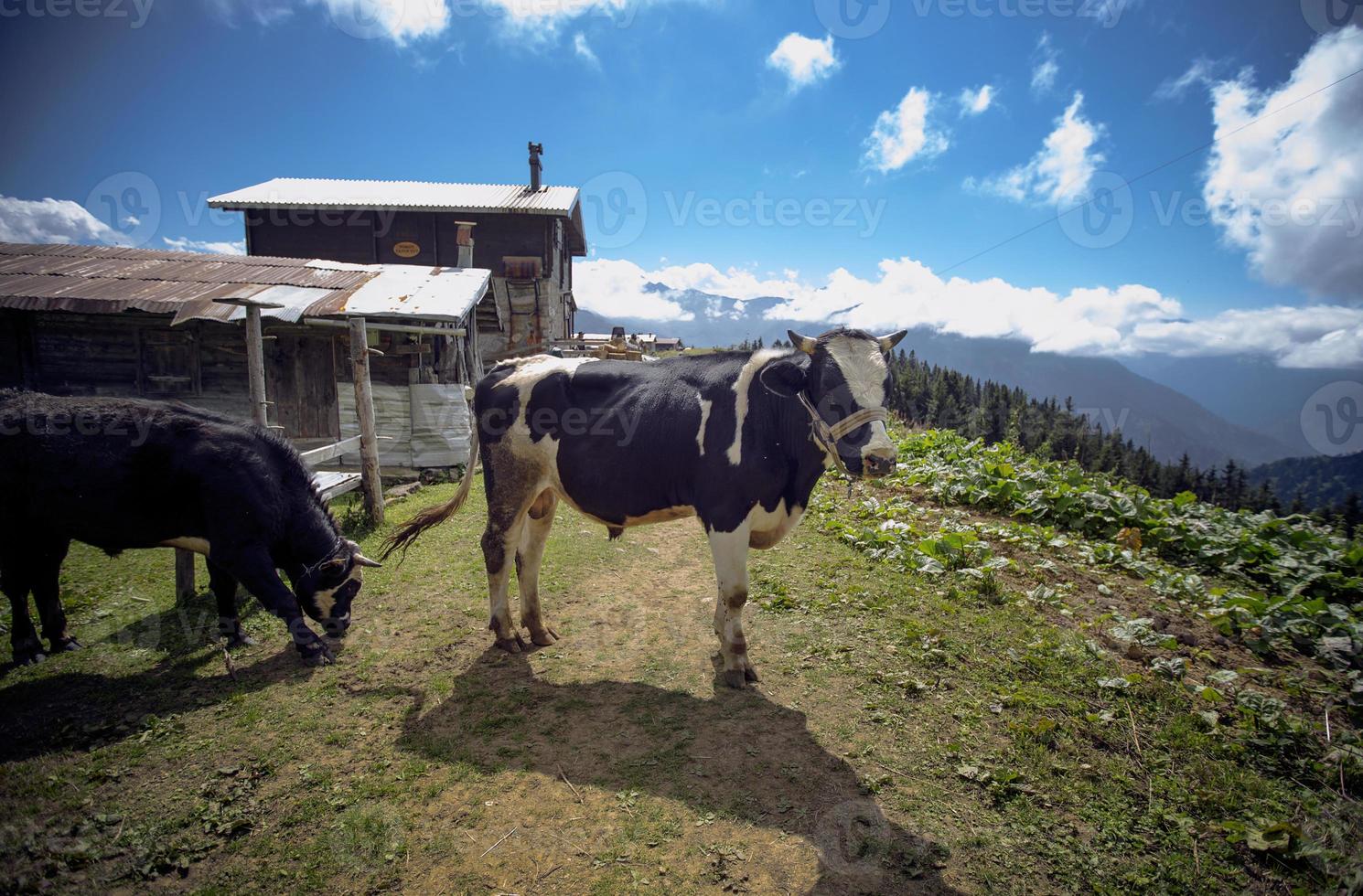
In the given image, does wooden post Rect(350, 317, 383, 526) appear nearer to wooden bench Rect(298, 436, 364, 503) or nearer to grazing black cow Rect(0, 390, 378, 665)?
wooden bench Rect(298, 436, 364, 503)

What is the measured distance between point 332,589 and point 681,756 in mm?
3623

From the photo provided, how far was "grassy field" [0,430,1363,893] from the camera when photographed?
2.97 metres

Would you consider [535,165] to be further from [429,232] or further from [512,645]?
[512,645]

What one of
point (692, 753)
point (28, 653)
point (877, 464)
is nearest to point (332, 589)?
point (28, 653)

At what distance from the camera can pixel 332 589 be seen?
17.3 ft

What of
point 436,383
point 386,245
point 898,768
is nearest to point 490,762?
point 898,768

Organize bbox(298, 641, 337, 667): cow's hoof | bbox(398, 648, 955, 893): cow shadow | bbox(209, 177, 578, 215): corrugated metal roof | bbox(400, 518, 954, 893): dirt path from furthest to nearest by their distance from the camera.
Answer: bbox(209, 177, 578, 215): corrugated metal roof
bbox(298, 641, 337, 667): cow's hoof
bbox(398, 648, 955, 893): cow shadow
bbox(400, 518, 954, 893): dirt path

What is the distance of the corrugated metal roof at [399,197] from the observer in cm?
2233

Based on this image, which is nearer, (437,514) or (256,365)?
(437,514)

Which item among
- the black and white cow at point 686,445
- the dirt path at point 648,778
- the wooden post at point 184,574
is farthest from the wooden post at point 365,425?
the dirt path at point 648,778

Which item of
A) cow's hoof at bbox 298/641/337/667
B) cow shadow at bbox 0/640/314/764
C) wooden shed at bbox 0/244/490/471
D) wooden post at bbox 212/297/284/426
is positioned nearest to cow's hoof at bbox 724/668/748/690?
cow's hoof at bbox 298/641/337/667

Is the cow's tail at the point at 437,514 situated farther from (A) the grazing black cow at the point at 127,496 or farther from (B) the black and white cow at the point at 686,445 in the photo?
(A) the grazing black cow at the point at 127,496

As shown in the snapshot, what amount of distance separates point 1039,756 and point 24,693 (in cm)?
749

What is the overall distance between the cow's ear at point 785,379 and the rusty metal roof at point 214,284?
25.8ft
